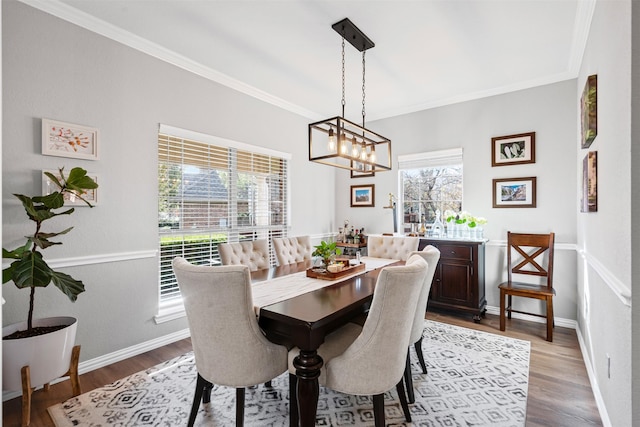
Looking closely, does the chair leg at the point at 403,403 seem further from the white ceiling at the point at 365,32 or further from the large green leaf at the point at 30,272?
the white ceiling at the point at 365,32

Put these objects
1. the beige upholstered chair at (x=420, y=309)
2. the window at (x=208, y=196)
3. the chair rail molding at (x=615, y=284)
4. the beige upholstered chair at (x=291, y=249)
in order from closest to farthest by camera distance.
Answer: the chair rail molding at (x=615, y=284) → the beige upholstered chair at (x=420, y=309) → the window at (x=208, y=196) → the beige upholstered chair at (x=291, y=249)

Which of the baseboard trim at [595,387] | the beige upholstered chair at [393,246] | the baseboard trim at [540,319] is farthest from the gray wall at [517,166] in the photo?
the beige upholstered chair at [393,246]

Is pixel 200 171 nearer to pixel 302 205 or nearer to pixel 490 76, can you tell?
pixel 302 205

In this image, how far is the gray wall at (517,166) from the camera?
3.53 meters

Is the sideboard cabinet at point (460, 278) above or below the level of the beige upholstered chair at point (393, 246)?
below

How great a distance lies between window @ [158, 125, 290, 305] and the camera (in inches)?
125

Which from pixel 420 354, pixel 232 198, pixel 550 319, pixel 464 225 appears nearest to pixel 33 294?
pixel 232 198

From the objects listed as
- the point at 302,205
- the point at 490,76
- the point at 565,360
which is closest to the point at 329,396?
the point at 565,360

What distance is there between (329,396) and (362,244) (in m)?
2.64

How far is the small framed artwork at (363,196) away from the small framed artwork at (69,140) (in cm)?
360

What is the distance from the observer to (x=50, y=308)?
2.42m

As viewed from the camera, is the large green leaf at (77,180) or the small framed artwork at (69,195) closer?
the large green leaf at (77,180)

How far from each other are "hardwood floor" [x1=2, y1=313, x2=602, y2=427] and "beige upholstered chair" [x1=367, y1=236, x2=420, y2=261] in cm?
123

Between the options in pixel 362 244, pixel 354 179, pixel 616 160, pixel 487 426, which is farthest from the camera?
pixel 354 179
